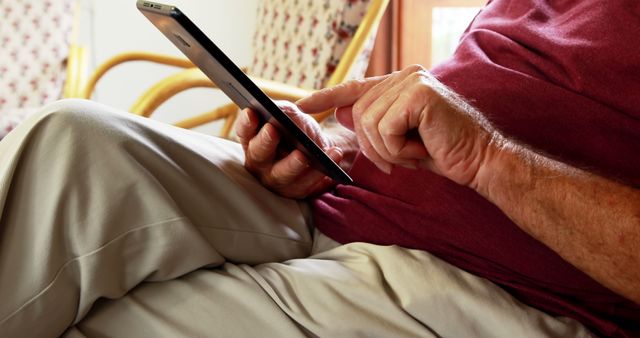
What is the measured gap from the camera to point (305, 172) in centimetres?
85

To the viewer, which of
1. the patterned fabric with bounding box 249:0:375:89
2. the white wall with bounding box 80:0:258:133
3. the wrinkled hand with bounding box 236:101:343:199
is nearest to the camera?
the wrinkled hand with bounding box 236:101:343:199

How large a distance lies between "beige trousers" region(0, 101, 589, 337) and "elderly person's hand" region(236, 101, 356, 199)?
0.31 ft

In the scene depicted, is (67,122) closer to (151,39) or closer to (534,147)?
(534,147)

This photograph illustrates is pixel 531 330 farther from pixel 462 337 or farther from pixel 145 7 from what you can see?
pixel 145 7

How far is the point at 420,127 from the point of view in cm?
62

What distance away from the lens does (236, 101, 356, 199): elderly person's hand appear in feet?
2.68

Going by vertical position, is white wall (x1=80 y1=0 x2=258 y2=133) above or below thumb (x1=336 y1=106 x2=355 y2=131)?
below

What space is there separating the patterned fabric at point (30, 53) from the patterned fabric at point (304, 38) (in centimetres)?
100

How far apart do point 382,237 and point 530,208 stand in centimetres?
22

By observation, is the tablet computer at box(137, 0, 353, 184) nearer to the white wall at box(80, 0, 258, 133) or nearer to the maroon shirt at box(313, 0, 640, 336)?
the maroon shirt at box(313, 0, 640, 336)

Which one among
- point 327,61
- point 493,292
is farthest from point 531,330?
point 327,61

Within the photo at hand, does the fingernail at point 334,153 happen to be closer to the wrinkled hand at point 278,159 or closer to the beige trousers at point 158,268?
the wrinkled hand at point 278,159

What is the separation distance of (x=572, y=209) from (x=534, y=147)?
159 mm

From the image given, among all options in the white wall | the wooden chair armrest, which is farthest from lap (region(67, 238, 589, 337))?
the white wall
